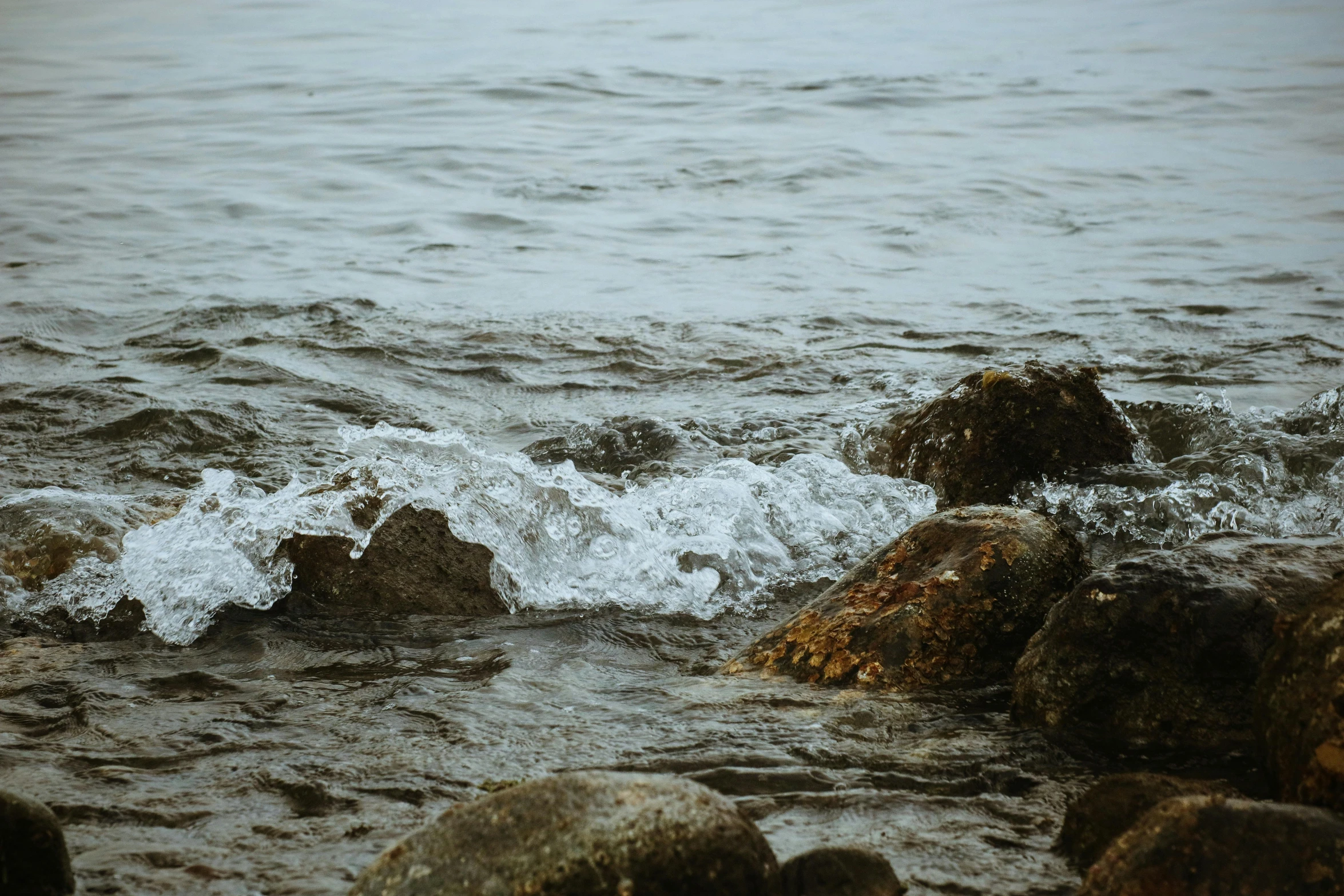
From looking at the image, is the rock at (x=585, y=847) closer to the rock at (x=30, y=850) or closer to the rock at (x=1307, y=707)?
the rock at (x=30, y=850)

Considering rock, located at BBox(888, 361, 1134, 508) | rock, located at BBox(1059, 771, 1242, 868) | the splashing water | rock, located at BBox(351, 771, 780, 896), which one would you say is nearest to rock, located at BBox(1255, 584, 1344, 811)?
rock, located at BBox(1059, 771, 1242, 868)

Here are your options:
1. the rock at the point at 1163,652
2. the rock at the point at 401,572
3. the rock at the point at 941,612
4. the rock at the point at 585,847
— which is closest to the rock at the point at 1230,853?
the rock at the point at 585,847

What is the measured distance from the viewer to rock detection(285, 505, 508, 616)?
4309mm

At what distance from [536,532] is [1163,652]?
2.40 meters

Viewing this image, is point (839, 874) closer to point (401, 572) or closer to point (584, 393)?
point (401, 572)

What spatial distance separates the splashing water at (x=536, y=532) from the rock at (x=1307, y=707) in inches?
81.0

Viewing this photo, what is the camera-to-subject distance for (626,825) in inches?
85.9

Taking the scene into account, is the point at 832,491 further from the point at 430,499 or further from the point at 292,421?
the point at 292,421

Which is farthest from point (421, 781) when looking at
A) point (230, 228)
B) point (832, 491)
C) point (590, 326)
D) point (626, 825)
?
point (230, 228)

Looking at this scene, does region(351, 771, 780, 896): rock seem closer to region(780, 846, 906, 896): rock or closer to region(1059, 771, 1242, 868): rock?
region(780, 846, 906, 896): rock

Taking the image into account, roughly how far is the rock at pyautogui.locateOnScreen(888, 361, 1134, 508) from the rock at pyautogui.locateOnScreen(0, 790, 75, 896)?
359 centimetres

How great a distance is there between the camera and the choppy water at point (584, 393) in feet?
10.1

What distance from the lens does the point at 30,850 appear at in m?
2.41

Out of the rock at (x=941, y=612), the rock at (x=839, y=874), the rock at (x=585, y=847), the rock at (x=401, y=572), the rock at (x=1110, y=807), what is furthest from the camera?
the rock at (x=401, y=572)
